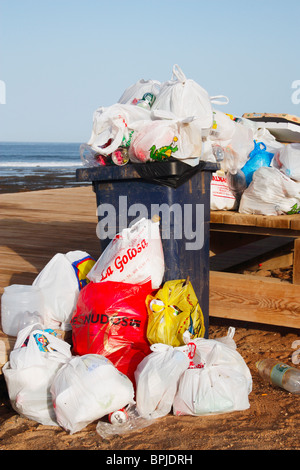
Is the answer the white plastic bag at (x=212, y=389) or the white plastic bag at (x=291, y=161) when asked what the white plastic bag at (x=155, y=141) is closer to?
the white plastic bag at (x=291, y=161)

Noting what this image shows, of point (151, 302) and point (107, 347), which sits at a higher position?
point (151, 302)

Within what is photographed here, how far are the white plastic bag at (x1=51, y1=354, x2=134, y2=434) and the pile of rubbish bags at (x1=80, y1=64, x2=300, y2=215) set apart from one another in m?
1.27

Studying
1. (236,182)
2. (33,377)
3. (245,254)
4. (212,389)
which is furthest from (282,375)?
(245,254)

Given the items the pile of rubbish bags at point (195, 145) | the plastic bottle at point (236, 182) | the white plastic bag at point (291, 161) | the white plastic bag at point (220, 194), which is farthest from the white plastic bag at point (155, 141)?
the white plastic bag at point (291, 161)

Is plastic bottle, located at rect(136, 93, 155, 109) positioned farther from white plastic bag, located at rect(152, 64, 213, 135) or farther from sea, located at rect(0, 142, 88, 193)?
sea, located at rect(0, 142, 88, 193)

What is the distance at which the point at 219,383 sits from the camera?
2660mm

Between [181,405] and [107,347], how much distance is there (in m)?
0.53

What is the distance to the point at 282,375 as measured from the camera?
3.06 metres

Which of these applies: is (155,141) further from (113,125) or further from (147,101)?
(147,101)

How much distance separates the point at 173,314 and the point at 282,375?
2.32 ft

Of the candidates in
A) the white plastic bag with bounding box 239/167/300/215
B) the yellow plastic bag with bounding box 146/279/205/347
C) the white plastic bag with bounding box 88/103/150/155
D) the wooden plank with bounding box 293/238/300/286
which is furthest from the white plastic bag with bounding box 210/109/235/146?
the yellow plastic bag with bounding box 146/279/205/347

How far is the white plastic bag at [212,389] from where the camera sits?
8.66 ft
